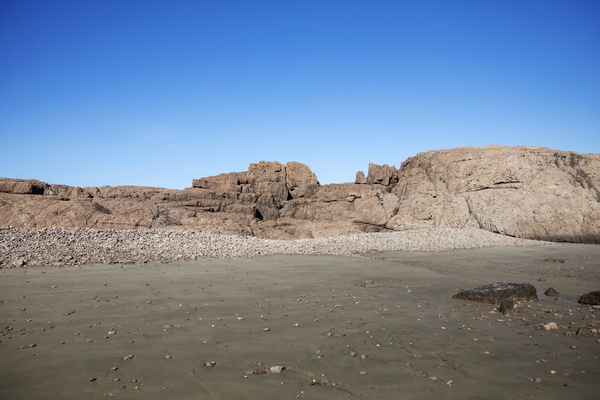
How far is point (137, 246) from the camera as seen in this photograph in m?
14.2

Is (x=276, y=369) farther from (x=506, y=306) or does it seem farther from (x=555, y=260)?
(x=555, y=260)

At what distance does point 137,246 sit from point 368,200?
2667 cm

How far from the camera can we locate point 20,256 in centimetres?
1093

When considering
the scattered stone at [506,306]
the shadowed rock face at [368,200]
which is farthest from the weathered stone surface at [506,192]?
the scattered stone at [506,306]

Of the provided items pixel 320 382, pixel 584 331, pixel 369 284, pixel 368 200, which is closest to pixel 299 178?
pixel 368 200

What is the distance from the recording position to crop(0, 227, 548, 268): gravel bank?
11484 mm

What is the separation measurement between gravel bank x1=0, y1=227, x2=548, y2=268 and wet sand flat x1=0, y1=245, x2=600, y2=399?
1.86 metres

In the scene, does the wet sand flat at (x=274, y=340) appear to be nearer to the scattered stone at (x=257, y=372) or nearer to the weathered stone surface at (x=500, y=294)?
the scattered stone at (x=257, y=372)

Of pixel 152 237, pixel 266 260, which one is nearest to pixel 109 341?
pixel 266 260

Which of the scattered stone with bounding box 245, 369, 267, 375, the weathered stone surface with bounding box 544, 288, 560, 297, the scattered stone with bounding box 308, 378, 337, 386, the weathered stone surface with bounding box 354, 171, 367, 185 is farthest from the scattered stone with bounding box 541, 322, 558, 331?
the weathered stone surface with bounding box 354, 171, 367, 185

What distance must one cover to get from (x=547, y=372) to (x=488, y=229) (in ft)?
91.2

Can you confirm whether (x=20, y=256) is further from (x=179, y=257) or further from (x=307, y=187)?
(x=307, y=187)

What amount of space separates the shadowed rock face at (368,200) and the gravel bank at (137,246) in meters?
9.09

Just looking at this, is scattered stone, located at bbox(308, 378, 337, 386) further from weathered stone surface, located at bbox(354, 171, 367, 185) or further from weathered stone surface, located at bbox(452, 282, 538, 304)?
weathered stone surface, located at bbox(354, 171, 367, 185)
